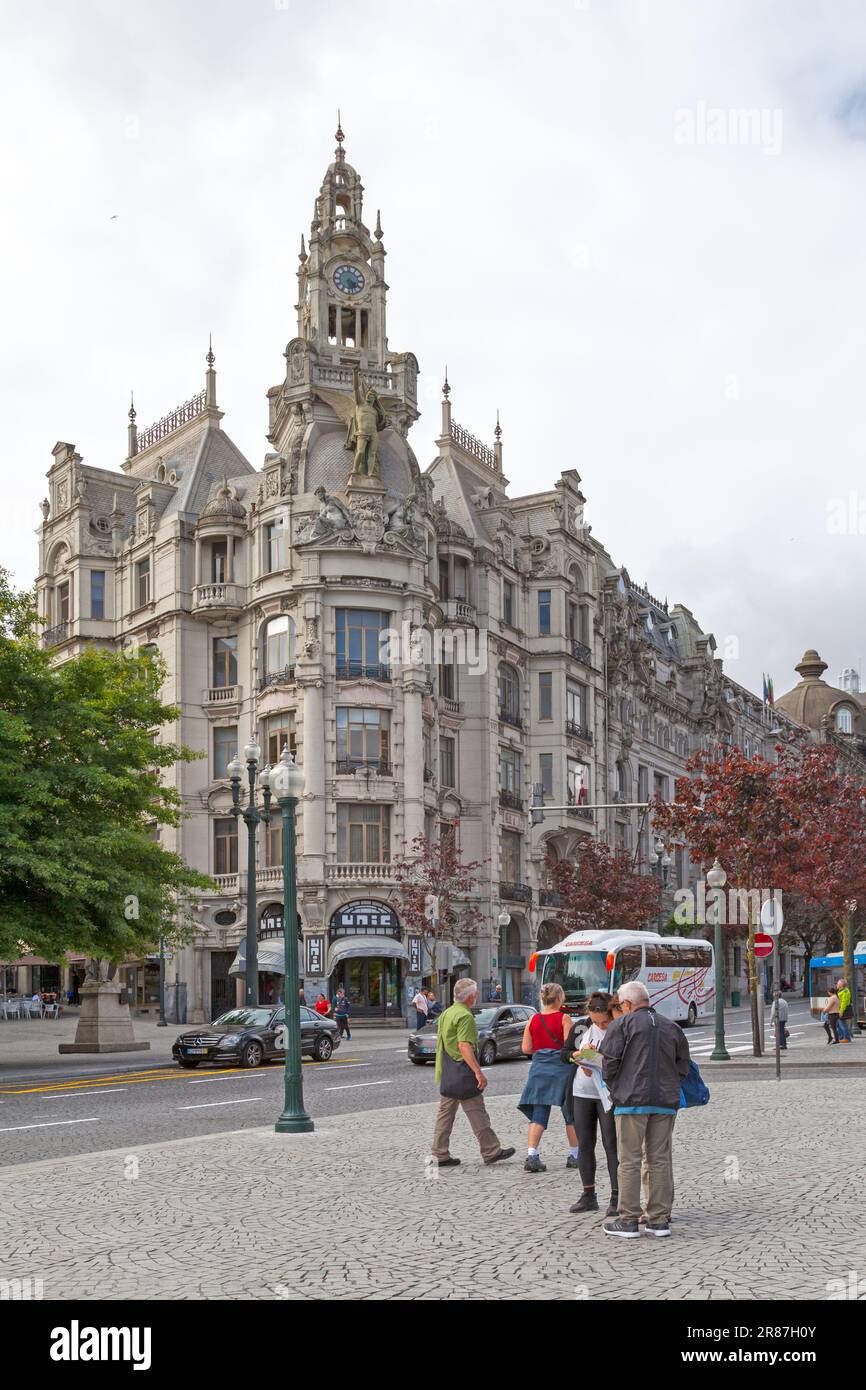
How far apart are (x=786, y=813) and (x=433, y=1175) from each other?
21.7m

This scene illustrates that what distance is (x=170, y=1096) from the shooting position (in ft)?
81.4

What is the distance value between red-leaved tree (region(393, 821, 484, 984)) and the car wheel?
1848cm

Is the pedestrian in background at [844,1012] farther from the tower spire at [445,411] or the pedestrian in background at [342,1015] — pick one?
the tower spire at [445,411]

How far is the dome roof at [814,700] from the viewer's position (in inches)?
5635

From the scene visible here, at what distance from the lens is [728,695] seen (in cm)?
10262

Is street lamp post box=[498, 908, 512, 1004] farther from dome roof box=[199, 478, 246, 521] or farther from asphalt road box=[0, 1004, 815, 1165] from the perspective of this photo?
asphalt road box=[0, 1004, 815, 1165]

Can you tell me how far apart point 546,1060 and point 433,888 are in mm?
39858

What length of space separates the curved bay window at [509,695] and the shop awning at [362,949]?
13.8 meters

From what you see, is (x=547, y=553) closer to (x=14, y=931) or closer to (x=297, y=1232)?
(x=14, y=931)

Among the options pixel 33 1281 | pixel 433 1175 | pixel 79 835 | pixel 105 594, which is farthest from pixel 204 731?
pixel 33 1281

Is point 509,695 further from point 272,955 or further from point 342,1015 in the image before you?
point 342,1015

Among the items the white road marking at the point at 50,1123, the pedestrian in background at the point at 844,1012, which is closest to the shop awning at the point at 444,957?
the pedestrian in background at the point at 844,1012

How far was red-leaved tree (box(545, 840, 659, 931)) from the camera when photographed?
6406cm
